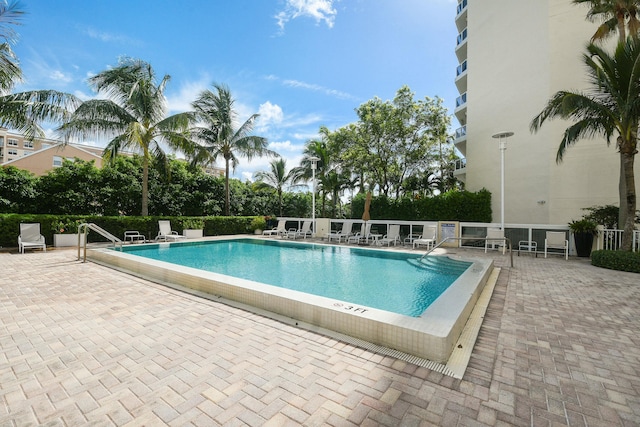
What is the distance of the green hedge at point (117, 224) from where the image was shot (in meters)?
11.1

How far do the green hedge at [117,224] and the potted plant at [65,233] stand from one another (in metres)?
0.11

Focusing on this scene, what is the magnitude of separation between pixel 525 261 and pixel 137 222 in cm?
1677

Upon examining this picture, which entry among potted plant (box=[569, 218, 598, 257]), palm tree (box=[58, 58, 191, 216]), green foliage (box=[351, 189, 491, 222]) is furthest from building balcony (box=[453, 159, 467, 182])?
palm tree (box=[58, 58, 191, 216])

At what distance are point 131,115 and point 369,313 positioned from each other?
1601cm

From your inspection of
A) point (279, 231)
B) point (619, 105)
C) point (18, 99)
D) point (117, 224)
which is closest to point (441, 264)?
point (619, 105)

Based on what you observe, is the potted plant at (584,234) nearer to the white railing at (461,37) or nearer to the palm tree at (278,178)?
the palm tree at (278,178)

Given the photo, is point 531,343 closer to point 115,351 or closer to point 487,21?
point 115,351

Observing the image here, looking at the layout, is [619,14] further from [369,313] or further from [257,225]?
[257,225]

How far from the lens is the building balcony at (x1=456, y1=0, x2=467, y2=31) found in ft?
76.0

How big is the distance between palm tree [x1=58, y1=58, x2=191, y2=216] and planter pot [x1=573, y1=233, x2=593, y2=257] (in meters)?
18.3

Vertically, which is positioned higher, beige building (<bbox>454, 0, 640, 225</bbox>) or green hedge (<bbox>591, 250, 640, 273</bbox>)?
beige building (<bbox>454, 0, 640, 225</bbox>)

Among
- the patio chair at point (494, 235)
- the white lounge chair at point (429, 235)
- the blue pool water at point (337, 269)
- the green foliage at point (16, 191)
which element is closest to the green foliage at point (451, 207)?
the white lounge chair at point (429, 235)

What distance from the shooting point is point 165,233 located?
14609 millimetres

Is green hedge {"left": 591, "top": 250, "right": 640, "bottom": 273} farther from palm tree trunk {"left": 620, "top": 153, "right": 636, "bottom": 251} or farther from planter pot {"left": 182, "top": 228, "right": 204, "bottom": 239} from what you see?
planter pot {"left": 182, "top": 228, "right": 204, "bottom": 239}
